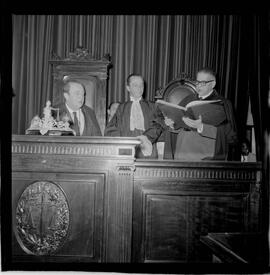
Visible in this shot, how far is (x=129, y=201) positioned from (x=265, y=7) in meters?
1.82

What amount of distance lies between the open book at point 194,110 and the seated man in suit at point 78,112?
0.67m

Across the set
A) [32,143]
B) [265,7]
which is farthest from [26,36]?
[265,7]

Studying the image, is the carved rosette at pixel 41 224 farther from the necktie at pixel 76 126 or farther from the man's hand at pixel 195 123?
the man's hand at pixel 195 123

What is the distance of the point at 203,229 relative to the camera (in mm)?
3328

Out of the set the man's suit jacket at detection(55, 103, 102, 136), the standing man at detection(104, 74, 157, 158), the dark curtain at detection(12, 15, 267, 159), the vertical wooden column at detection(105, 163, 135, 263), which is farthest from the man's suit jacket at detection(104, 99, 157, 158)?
the vertical wooden column at detection(105, 163, 135, 263)

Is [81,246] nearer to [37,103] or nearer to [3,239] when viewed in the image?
[3,239]

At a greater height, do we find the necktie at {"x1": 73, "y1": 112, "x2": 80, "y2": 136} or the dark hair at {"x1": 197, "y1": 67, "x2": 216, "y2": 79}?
the dark hair at {"x1": 197, "y1": 67, "x2": 216, "y2": 79}

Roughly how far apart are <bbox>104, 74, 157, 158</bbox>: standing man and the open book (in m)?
0.14

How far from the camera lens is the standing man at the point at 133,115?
3938mm

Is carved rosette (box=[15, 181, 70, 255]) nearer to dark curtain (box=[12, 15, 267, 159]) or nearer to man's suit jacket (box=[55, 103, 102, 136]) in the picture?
man's suit jacket (box=[55, 103, 102, 136])

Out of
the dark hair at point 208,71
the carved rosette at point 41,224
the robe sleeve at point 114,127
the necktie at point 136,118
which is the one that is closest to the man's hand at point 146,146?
the necktie at point 136,118

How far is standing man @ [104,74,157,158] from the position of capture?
394cm

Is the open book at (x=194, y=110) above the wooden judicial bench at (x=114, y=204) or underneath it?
above

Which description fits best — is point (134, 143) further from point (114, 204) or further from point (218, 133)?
point (218, 133)
